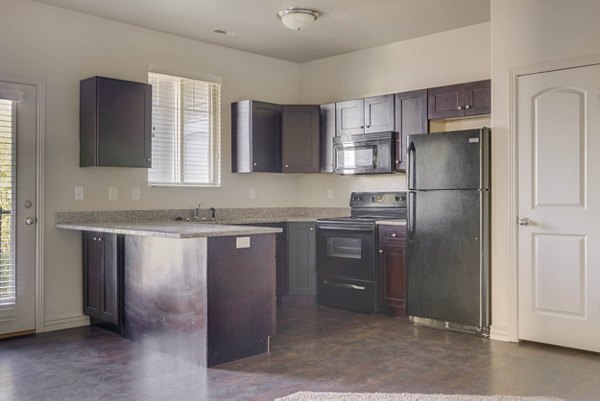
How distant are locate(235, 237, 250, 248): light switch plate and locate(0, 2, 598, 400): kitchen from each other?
1.89m

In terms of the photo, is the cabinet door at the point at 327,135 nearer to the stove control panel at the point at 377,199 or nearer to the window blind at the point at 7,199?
the stove control panel at the point at 377,199

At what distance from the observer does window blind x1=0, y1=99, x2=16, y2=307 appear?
457 centimetres

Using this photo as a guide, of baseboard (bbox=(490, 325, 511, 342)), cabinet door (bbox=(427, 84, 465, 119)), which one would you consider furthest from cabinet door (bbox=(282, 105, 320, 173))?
baseboard (bbox=(490, 325, 511, 342))

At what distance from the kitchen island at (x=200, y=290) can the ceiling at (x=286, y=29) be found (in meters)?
1.99

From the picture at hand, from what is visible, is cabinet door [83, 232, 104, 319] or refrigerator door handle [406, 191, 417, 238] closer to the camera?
cabinet door [83, 232, 104, 319]

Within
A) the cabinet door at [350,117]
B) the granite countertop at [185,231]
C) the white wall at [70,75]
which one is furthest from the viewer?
the cabinet door at [350,117]

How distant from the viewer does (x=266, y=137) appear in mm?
6273

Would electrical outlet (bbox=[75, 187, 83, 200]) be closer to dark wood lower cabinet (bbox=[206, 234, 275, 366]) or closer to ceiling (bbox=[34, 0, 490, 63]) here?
ceiling (bbox=[34, 0, 490, 63])

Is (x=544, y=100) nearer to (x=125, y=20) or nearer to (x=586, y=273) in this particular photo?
(x=586, y=273)

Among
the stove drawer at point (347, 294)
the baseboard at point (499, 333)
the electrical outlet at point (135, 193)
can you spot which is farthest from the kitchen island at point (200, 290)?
the baseboard at point (499, 333)

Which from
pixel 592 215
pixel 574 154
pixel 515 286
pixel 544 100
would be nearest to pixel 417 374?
pixel 515 286

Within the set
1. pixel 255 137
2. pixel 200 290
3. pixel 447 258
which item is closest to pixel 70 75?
pixel 255 137

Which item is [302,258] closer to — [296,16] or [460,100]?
[460,100]

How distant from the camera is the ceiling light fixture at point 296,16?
493 centimetres
